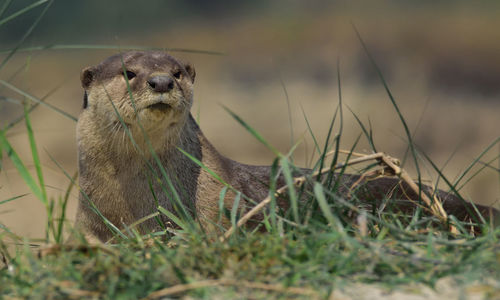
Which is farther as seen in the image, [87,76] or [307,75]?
[307,75]

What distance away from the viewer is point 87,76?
145 inches

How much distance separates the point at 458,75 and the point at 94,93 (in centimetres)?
995

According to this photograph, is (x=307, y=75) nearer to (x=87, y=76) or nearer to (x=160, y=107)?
(x=87, y=76)

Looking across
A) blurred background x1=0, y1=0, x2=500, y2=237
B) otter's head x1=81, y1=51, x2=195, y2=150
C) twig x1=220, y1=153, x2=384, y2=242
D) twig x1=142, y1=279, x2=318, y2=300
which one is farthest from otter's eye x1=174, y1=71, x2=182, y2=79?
blurred background x1=0, y1=0, x2=500, y2=237

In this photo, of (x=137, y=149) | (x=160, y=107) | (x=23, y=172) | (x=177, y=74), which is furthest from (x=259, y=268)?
(x=177, y=74)

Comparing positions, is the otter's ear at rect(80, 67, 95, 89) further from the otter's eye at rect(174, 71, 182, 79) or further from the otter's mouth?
the otter's mouth

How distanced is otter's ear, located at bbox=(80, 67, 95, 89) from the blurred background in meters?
5.02

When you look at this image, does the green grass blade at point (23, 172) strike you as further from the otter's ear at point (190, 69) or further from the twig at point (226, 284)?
the otter's ear at point (190, 69)

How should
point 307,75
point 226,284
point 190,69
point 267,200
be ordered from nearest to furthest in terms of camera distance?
point 226,284, point 267,200, point 190,69, point 307,75

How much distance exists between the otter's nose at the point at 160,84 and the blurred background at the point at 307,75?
5.56 metres

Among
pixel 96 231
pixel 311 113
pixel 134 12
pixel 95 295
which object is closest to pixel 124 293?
A: pixel 95 295

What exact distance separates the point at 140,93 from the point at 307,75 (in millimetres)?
10247

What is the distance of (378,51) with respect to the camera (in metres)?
13.4

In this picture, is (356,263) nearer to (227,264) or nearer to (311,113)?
(227,264)
